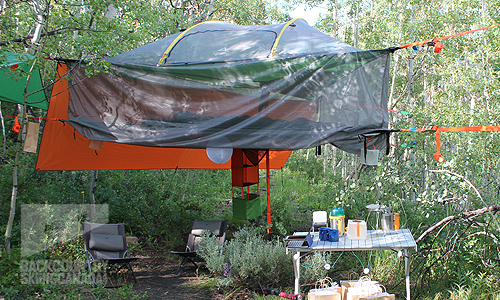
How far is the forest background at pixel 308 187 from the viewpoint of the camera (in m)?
3.82

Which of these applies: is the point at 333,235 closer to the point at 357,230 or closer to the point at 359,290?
the point at 357,230

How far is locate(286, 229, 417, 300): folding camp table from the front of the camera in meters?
3.42

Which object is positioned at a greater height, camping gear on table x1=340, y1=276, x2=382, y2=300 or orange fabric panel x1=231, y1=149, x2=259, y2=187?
orange fabric panel x1=231, y1=149, x2=259, y2=187

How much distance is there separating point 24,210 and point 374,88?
433 cm

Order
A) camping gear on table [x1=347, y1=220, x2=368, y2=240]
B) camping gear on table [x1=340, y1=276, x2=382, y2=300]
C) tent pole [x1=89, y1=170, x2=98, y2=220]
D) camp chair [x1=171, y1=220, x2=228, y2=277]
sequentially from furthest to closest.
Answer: tent pole [x1=89, y1=170, x2=98, y2=220]
camp chair [x1=171, y1=220, x2=228, y2=277]
camping gear on table [x1=347, y1=220, x2=368, y2=240]
camping gear on table [x1=340, y1=276, x2=382, y2=300]

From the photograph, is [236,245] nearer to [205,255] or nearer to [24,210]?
[205,255]

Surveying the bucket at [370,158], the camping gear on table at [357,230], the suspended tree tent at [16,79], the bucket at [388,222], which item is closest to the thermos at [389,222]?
the bucket at [388,222]

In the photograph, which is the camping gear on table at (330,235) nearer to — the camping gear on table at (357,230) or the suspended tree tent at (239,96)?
the camping gear on table at (357,230)

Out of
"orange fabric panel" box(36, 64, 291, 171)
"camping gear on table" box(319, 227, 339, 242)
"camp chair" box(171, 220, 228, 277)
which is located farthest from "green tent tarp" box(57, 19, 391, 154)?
"camp chair" box(171, 220, 228, 277)

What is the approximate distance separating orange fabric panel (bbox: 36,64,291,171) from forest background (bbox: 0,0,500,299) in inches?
15.3

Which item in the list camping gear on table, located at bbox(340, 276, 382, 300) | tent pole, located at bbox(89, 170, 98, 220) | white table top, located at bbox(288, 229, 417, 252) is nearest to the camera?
camping gear on table, located at bbox(340, 276, 382, 300)

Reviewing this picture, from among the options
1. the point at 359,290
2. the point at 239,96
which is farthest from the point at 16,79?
the point at 359,290

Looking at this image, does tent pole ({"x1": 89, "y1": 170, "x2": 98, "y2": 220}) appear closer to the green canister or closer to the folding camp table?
the folding camp table

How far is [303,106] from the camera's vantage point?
12.1 ft
